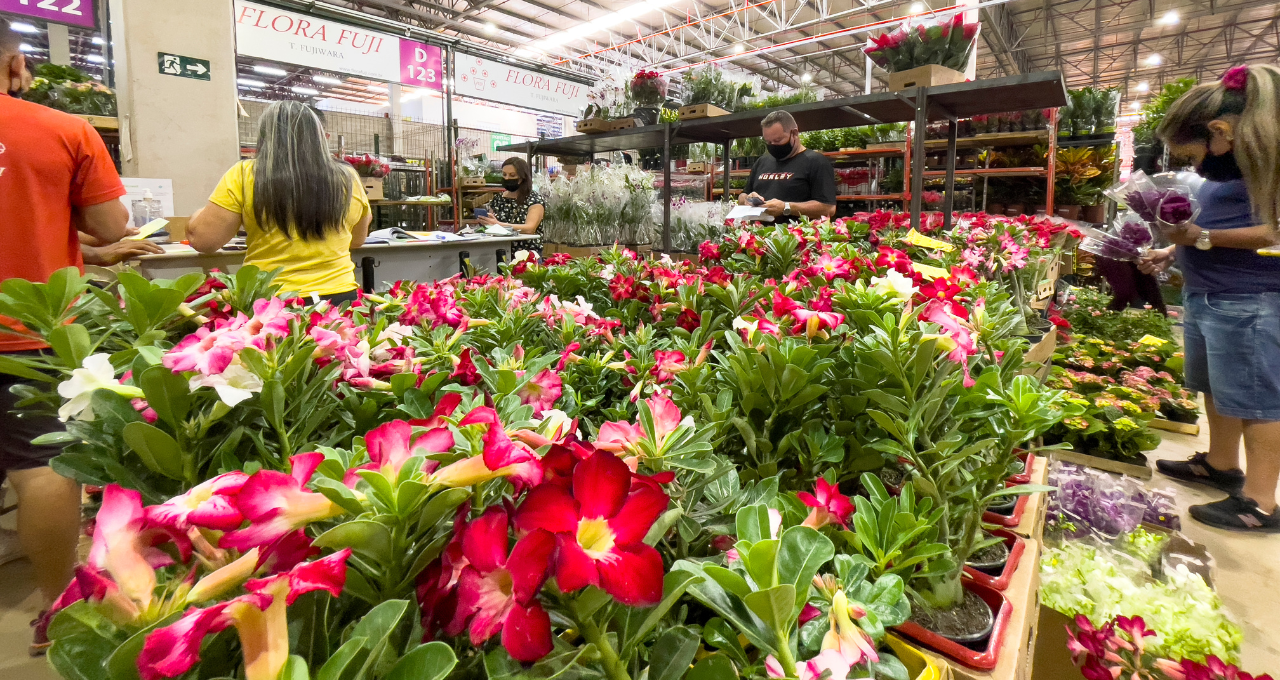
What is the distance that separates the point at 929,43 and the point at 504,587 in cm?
317

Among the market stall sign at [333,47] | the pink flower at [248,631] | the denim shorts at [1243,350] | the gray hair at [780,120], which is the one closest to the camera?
the pink flower at [248,631]

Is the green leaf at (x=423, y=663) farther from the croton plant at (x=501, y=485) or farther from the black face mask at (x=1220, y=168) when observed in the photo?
the black face mask at (x=1220, y=168)

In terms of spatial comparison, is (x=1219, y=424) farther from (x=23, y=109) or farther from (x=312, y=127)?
(x=23, y=109)

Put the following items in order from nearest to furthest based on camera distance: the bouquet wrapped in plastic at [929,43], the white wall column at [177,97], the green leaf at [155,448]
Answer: the green leaf at [155,448] < the bouquet wrapped in plastic at [929,43] < the white wall column at [177,97]

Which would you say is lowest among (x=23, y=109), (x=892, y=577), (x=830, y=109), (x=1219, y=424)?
(x=1219, y=424)

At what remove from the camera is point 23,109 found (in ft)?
5.49

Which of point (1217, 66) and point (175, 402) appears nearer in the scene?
point (175, 402)

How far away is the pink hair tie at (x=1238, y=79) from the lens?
2201 mm

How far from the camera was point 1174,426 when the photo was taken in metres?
3.37

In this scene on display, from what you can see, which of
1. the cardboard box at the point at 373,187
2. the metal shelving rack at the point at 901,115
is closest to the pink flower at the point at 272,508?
the metal shelving rack at the point at 901,115

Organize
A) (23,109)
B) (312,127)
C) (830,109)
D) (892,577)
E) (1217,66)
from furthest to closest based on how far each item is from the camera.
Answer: (1217,66) < (830,109) < (312,127) < (23,109) < (892,577)

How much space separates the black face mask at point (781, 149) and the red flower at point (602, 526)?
3.28m

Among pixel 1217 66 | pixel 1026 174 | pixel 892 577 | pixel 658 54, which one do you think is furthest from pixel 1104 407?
pixel 1217 66

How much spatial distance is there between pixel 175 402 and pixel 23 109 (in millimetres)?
1760
